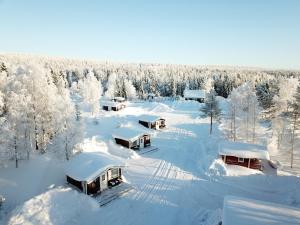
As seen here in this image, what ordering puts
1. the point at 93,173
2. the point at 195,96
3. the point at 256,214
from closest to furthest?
the point at 256,214 < the point at 93,173 < the point at 195,96

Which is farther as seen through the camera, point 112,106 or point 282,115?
point 112,106

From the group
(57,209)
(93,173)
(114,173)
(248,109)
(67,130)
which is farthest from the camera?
(248,109)

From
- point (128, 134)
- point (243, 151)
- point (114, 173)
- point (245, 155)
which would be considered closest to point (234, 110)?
point (243, 151)

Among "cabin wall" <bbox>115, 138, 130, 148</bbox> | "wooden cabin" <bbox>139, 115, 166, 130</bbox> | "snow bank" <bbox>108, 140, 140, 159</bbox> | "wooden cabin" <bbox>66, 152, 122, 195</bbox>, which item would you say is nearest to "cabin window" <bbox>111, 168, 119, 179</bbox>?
"wooden cabin" <bbox>66, 152, 122, 195</bbox>

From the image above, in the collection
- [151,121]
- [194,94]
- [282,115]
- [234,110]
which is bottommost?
[151,121]

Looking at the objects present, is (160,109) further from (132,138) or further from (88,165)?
(88,165)

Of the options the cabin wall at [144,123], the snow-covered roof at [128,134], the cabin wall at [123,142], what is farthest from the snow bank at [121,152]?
the cabin wall at [144,123]

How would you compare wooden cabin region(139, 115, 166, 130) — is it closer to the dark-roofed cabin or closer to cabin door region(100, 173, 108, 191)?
the dark-roofed cabin
